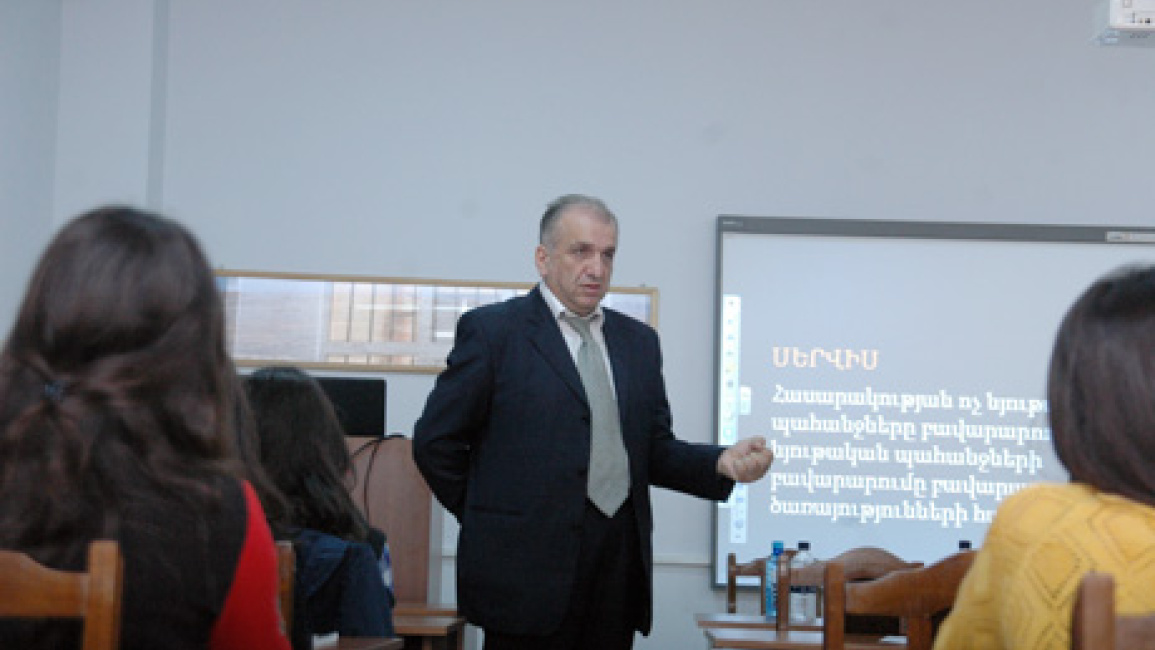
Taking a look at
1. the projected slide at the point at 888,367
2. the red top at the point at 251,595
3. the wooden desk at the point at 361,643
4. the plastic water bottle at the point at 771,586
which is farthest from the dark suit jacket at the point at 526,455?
the projected slide at the point at 888,367

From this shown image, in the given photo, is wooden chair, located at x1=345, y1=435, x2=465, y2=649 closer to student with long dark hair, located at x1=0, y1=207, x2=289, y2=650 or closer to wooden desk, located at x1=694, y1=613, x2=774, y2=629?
wooden desk, located at x1=694, y1=613, x2=774, y2=629

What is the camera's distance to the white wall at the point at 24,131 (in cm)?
516

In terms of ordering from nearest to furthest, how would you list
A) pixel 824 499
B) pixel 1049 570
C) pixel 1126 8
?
pixel 1049 570
pixel 1126 8
pixel 824 499

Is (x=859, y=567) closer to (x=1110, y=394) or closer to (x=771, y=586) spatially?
(x=771, y=586)

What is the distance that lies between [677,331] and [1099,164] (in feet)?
6.05

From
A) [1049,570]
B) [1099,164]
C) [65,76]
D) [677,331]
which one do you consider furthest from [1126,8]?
[65,76]

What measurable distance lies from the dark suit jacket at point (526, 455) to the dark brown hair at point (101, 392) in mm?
1523

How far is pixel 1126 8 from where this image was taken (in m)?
4.21

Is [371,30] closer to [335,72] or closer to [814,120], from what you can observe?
[335,72]

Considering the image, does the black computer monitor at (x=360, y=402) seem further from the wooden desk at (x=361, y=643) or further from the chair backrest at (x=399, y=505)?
the wooden desk at (x=361, y=643)

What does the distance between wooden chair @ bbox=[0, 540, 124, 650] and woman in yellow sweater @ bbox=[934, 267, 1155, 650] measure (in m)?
0.94

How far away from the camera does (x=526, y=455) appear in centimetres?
297

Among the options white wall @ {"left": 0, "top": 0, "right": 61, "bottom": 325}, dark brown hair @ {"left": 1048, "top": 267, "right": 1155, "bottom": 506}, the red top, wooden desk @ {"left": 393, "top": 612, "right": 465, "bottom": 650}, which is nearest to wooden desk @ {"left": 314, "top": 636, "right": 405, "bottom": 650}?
wooden desk @ {"left": 393, "top": 612, "right": 465, "bottom": 650}

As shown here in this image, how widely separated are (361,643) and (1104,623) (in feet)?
5.65
